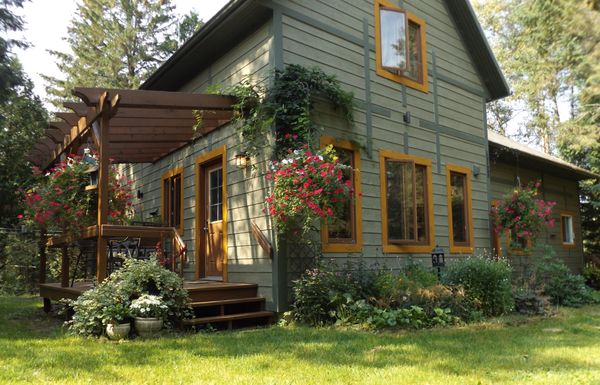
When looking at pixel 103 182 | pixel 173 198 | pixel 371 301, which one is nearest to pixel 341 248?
pixel 371 301

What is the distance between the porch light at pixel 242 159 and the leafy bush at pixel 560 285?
19.1ft

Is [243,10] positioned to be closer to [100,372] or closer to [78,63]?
[100,372]

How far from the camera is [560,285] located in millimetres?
9633

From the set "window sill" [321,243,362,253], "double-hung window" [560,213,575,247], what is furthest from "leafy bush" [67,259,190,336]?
"double-hung window" [560,213,575,247]

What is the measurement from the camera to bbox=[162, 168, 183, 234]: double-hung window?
32.0ft

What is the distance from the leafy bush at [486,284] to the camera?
24.7 feet

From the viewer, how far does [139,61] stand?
24.9 m

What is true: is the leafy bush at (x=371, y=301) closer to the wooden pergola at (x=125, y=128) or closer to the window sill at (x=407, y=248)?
the window sill at (x=407, y=248)

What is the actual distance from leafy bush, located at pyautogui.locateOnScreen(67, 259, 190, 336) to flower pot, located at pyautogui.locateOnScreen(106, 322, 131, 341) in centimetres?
9

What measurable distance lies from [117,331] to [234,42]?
15.9 feet

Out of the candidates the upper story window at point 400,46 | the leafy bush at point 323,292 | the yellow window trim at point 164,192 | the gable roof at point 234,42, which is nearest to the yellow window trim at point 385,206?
the upper story window at point 400,46

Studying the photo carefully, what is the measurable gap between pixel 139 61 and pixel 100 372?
23060 mm

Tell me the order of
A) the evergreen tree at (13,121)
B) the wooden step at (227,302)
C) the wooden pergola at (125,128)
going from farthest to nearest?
the evergreen tree at (13,121), the wooden step at (227,302), the wooden pergola at (125,128)

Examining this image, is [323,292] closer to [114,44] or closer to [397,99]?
[397,99]
